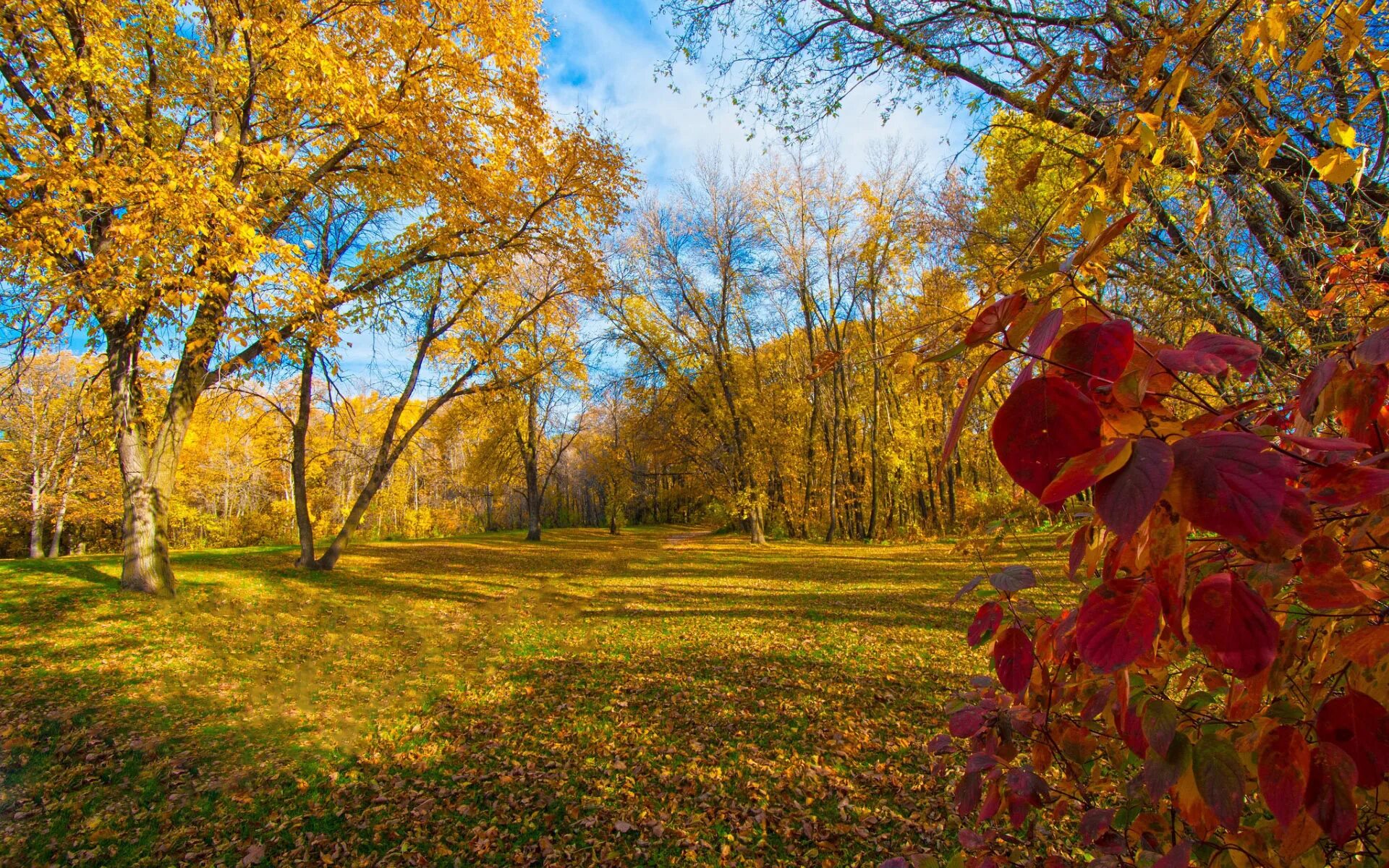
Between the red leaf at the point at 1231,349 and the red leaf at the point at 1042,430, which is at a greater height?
the red leaf at the point at 1231,349

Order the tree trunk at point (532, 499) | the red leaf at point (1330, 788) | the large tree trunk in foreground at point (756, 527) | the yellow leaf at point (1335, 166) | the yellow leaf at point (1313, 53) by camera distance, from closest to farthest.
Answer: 1. the red leaf at point (1330, 788)
2. the yellow leaf at point (1335, 166)
3. the yellow leaf at point (1313, 53)
4. the large tree trunk in foreground at point (756, 527)
5. the tree trunk at point (532, 499)

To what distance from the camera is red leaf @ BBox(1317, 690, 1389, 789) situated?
0.60m

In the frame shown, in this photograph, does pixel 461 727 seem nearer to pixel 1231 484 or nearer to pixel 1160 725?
pixel 1160 725

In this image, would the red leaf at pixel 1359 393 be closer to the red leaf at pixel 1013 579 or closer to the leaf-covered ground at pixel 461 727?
the red leaf at pixel 1013 579

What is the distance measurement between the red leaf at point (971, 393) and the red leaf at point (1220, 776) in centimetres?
51

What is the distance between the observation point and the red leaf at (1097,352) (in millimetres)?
545

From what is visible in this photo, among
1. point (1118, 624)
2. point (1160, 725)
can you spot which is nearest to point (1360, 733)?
point (1160, 725)

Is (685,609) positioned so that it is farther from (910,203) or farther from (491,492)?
(491,492)

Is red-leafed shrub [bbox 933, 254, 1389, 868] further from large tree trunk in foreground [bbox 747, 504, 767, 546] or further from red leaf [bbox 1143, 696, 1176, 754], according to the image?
large tree trunk in foreground [bbox 747, 504, 767, 546]

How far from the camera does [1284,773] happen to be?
0.64 m

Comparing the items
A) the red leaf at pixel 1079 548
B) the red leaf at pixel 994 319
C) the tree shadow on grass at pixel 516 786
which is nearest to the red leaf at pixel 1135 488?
the red leaf at pixel 994 319

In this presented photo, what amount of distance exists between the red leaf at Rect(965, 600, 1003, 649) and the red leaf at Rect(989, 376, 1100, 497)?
2.43ft

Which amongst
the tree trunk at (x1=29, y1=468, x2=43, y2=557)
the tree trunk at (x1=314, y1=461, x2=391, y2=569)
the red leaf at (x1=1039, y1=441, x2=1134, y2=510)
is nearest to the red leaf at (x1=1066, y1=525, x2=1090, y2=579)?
the red leaf at (x1=1039, y1=441, x2=1134, y2=510)

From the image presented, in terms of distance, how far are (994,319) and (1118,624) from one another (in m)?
0.35
